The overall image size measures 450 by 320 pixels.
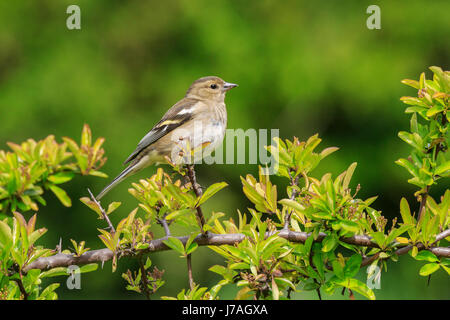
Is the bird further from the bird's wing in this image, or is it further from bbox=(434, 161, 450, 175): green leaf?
bbox=(434, 161, 450, 175): green leaf

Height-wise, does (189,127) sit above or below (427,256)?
above

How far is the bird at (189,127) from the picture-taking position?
4285 millimetres

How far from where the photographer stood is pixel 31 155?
8.79 feet

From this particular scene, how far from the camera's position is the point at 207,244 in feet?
7.44

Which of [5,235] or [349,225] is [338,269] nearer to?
[349,225]

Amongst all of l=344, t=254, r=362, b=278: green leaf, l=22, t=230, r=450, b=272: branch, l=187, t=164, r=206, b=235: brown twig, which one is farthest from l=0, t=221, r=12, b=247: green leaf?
l=344, t=254, r=362, b=278: green leaf

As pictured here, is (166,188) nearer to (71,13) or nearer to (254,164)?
(254,164)

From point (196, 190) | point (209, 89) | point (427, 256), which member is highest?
point (209, 89)

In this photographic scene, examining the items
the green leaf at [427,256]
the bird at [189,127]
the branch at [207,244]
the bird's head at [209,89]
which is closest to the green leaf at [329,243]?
the branch at [207,244]

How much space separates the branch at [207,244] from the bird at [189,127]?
175 cm

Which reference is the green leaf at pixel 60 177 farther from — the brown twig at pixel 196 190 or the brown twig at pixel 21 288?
the brown twig at pixel 196 190

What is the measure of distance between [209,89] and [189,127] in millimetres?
580

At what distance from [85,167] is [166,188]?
582mm

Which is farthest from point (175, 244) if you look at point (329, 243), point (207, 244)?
point (329, 243)
